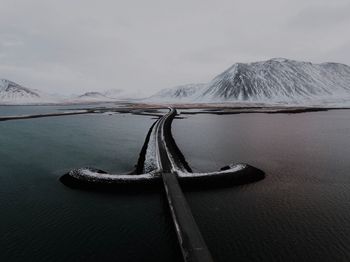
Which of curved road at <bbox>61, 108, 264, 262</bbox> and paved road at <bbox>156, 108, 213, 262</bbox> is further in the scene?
curved road at <bbox>61, 108, 264, 262</bbox>

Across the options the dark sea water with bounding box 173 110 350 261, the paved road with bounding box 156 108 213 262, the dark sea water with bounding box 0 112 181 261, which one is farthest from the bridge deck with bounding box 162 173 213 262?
the dark sea water with bounding box 173 110 350 261

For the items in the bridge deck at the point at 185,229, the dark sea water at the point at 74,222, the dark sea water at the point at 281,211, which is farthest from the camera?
the dark sea water at the point at 74,222

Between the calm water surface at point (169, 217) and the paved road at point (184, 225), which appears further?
the calm water surface at point (169, 217)

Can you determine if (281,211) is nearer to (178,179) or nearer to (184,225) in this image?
(184,225)

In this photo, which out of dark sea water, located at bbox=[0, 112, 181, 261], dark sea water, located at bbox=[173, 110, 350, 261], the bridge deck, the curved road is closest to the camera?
the bridge deck

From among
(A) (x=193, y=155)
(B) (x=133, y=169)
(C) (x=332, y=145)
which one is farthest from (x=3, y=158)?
(C) (x=332, y=145)

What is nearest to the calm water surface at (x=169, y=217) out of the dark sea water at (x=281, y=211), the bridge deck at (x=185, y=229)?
the dark sea water at (x=281, y=211)

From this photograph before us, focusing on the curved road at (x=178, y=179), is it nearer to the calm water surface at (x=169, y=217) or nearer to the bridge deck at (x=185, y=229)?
the bridge deck at (x=185, y=229)

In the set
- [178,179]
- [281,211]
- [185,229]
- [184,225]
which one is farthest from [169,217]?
[281,211]

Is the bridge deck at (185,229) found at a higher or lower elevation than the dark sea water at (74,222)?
higher

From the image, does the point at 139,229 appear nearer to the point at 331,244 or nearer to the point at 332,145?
the point at 331,244

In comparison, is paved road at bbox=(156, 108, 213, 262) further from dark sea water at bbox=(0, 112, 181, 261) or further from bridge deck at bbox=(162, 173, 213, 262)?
dark sea water at bbox=(0, 112, 181, 261)
